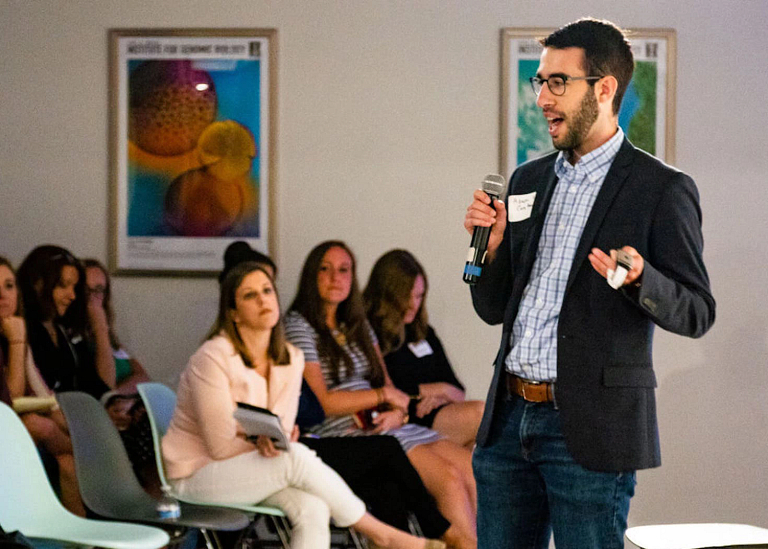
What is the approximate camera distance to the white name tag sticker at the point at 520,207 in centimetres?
214

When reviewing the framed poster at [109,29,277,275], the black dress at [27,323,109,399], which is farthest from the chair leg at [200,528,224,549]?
the framed poster at [109,29,277,275]

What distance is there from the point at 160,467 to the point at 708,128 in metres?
3.30

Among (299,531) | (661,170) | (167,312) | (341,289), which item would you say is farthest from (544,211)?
(167,312)

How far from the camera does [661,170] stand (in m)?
2.00

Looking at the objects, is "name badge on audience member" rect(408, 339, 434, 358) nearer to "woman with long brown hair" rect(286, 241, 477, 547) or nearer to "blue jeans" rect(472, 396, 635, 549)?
"woman with long brown hair" rect(286, 241, 477, 547)

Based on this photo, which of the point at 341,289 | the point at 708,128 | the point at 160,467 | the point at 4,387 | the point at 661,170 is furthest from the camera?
the point at 708,128

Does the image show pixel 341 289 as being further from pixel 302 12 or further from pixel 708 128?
pixel 708 128

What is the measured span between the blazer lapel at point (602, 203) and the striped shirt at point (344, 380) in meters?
2.67

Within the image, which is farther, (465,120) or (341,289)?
(465,120)

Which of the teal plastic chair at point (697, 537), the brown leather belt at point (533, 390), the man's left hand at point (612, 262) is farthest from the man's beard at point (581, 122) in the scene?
the teal plastic chair at point (697, 537)

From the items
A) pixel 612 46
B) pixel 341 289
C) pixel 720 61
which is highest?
pixel 720 61

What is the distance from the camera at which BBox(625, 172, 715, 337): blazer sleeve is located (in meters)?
1.92

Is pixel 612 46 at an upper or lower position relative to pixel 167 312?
upper

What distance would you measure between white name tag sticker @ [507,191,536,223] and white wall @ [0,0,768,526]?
3.12 meters
